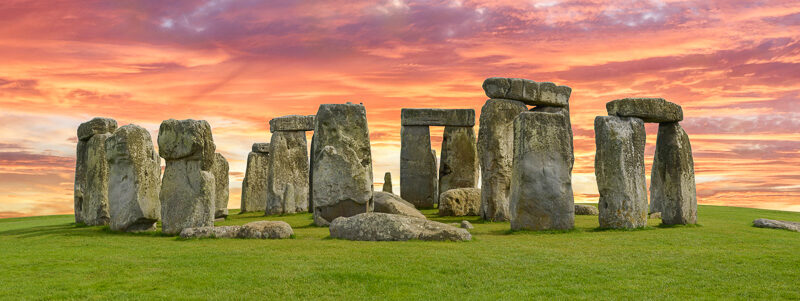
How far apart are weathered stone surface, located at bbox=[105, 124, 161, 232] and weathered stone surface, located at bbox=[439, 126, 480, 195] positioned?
1371cm

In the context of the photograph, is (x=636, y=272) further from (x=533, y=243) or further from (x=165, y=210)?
(x=165, y=210)

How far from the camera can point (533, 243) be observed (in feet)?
43.9

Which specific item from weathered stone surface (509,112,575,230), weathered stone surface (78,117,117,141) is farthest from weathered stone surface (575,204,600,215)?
weathered stone surface (78,117,117,141)

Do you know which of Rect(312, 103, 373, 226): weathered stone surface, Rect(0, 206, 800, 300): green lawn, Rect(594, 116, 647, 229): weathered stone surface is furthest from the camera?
Rect(312, 103, 373, 226): weathered stone surface

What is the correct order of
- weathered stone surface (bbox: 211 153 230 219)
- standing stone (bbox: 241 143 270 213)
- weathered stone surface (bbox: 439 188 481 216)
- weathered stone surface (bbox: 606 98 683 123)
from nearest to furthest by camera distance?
1. weathered stone surface (bbox: 606 98 683 123)
2. weathered stone surface (bbox: 439 188 481 216)
3. weathered stone surface (bbox: 211 153 230 219)
4. standing stone (bbox: 241 143 270 213)

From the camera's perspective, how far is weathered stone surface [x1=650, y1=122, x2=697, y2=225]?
17.4 meters

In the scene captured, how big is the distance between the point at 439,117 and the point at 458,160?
2.02m

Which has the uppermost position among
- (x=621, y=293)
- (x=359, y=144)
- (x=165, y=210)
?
(x=359, y=144)

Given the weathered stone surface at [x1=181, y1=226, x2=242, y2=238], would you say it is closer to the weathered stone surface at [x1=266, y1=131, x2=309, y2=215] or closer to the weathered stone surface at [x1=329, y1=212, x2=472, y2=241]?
the weathered stone surface at [x1=329, y1=212, x2=472, y2=241]

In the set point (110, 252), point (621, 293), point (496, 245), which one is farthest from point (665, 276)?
point (110, 252)

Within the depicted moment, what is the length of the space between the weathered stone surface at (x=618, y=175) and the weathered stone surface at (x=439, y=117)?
482 inches

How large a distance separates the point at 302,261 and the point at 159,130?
6780 millimetres

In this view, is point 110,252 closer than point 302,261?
No

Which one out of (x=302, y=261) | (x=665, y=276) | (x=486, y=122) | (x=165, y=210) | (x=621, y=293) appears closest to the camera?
(x=621, y=293)
